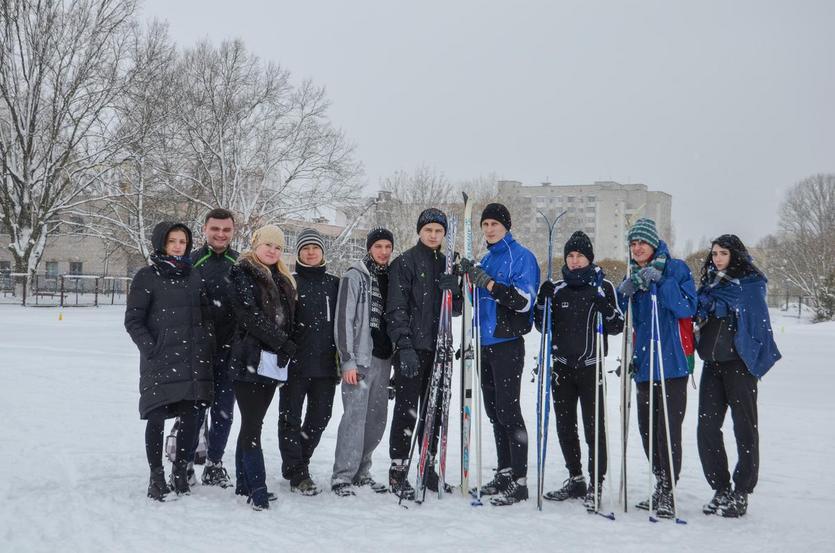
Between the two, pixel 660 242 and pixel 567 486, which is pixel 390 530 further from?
pixel 660 242

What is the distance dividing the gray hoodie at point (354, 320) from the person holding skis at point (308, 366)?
0.37 feet

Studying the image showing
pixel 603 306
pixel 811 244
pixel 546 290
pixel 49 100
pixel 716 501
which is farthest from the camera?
pixel 811 244

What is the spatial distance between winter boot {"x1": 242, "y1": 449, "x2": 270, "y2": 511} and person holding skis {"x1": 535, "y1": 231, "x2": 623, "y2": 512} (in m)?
1.92

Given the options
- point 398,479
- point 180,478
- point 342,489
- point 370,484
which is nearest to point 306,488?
point 342,489

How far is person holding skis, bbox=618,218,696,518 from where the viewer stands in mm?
4207

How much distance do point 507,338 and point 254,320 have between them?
1.70 meters

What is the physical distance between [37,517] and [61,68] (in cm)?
2595

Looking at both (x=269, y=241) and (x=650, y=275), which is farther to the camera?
→ (x=269, y=241)

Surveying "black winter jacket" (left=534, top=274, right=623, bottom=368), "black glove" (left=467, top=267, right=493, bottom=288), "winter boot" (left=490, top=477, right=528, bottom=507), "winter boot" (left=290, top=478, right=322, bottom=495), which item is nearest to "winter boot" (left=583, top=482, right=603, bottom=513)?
"winter boot" (left=490, top=477, right=528, bottom=507)

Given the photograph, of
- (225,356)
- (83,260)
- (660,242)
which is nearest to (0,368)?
(225,356)

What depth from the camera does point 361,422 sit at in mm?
4637

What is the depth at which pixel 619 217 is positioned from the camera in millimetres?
104125

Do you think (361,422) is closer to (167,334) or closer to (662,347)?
(167,334)

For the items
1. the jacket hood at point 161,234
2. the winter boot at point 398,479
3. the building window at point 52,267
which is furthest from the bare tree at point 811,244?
the building window at point 52,267
